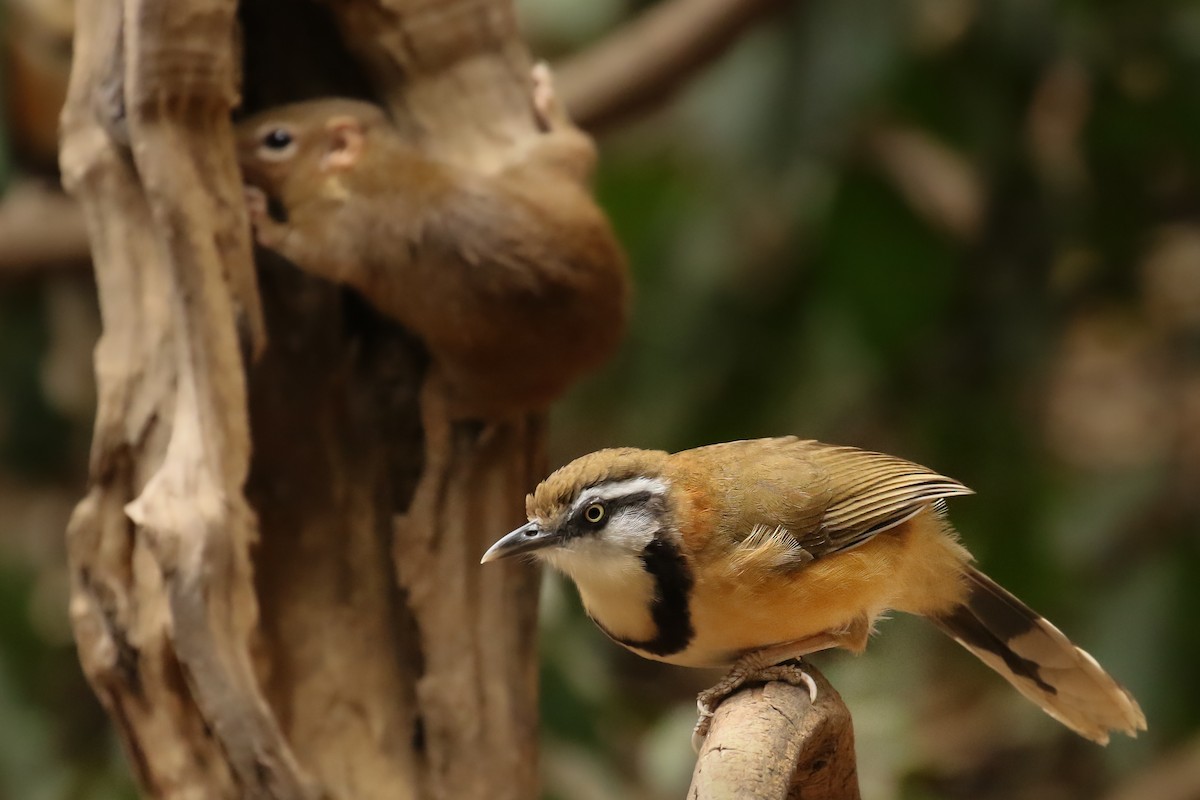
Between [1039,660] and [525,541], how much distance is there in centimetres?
111

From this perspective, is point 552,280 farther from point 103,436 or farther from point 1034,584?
point 1034,584

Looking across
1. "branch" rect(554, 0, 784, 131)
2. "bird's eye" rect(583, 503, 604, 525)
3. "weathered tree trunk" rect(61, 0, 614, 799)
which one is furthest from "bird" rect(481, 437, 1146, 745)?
"branch" rect(554, 0, 784, 131)

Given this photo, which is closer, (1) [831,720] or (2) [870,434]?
(1) [831,720]

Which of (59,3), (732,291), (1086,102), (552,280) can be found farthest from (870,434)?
(59,3)

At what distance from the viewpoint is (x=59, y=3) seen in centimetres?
461

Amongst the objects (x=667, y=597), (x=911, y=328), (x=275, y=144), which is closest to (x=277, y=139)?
(x=275, y=144)

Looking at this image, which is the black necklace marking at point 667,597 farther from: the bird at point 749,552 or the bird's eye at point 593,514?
the bird's eye at point 593,514

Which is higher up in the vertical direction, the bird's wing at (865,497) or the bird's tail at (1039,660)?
the bird's wing at (865,497)

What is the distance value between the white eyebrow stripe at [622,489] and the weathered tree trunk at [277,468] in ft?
2.29

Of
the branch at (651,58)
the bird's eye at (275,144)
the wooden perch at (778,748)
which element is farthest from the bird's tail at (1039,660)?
the branch at (651,58)

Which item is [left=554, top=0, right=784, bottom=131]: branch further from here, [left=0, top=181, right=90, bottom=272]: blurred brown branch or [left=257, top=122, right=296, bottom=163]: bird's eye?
[left=257, top=122, right=296, bottom=163]: bird's eye

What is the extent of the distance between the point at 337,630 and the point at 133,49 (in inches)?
47.6

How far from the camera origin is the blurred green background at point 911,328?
4570 mm

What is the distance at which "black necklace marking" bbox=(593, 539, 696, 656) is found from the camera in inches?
94.6
